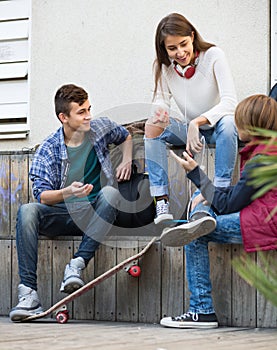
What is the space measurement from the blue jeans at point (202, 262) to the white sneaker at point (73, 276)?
0.58m

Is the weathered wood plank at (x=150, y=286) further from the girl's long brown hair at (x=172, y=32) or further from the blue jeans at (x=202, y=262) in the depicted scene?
the girl's long brown hair at (x=172, y=32)

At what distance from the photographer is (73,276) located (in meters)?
3.65

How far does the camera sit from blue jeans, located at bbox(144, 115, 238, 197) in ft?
11.5

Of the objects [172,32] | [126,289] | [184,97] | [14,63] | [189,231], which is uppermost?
[14,63]

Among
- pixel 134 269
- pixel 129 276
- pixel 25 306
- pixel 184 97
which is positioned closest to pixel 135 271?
pixel 134 269

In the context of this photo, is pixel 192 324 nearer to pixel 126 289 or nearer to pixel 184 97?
pixel 126 289

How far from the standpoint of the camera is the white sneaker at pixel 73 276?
3.64m

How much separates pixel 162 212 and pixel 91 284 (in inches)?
19.9

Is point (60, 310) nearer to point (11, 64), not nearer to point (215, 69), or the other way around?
point (215, 69)

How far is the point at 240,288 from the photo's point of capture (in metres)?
3.52

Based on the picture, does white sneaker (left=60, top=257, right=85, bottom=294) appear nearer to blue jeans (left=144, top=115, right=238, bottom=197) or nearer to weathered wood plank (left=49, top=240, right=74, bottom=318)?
weathered wood plank (left=49, top=240, right=74, bottom=318)

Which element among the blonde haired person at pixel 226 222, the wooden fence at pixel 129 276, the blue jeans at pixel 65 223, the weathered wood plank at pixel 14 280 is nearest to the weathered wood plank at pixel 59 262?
the wooden fence at pixel 129 276

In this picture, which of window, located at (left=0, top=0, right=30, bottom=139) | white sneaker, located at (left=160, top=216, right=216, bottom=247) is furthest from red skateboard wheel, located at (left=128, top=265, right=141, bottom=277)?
window, located at (left=0, top=0, right=30, bottom=139)

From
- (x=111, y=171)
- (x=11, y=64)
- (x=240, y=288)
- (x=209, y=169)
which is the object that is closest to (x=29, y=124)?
(x=11, y=64)
